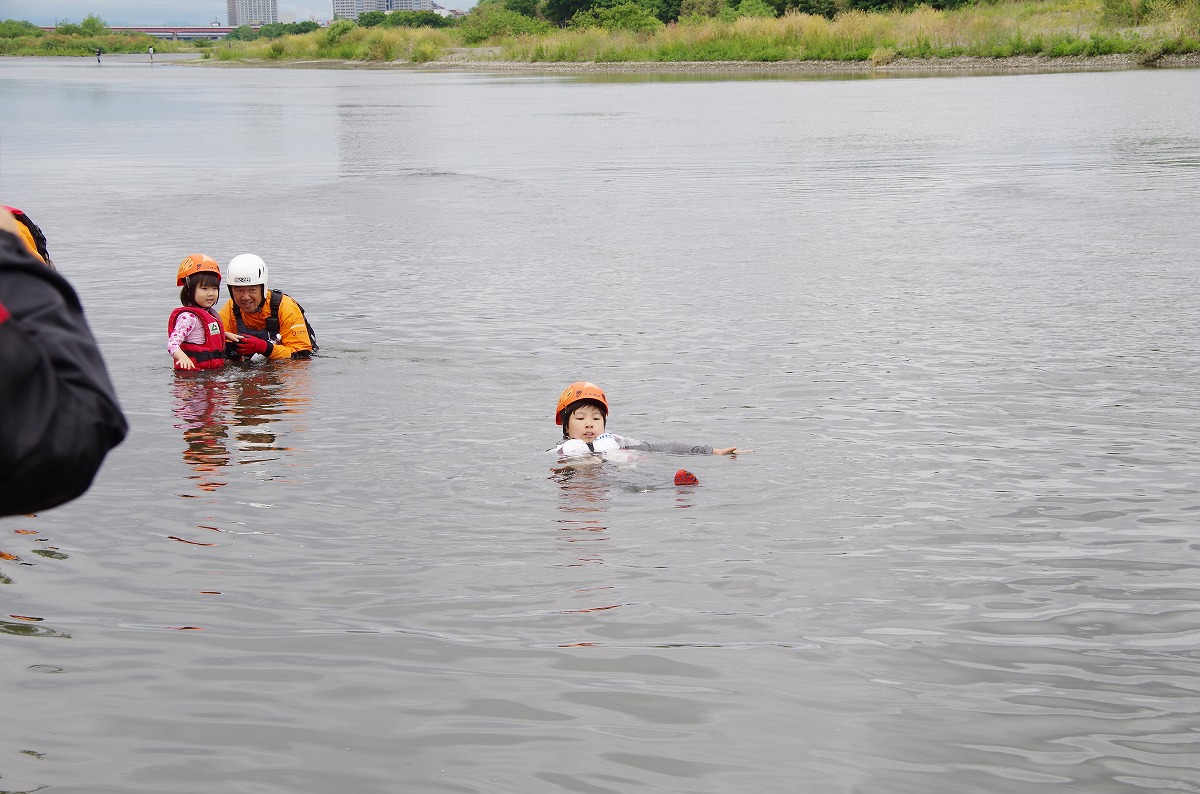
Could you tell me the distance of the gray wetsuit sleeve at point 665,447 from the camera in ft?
27.3

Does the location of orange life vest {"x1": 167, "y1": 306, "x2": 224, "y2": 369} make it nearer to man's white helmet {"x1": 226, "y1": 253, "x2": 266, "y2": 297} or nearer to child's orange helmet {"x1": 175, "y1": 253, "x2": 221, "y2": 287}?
child's orange helmet {"x1": 175, "y1": 253, "x2": 221, "y2": 287}

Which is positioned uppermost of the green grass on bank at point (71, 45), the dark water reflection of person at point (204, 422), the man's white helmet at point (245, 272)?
the green grass on bank at point (71, 45)

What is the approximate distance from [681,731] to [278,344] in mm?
8211

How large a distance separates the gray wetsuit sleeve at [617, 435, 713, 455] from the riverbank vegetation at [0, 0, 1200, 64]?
58082 millimetres

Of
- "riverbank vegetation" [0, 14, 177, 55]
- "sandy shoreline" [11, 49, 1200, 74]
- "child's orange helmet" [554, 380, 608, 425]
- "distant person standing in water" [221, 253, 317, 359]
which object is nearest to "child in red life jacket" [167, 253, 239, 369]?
"distant person standing in water" [221, 253, 317, 359]

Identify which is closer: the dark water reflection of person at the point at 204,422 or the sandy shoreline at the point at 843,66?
the dark water reflection of person at the point at 204,422

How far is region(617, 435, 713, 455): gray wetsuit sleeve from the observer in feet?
27.3

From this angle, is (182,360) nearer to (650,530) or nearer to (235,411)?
(235,411)

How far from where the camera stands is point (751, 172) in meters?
27.6

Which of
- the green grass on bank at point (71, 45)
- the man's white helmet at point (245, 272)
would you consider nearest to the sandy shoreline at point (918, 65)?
the man's white helmet at point (245, 272)

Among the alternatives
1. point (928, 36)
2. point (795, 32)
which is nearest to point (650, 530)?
point (928, 36)

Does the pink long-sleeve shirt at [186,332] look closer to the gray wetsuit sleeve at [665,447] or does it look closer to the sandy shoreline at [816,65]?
the gray wetsuit sleeve at [665,447]

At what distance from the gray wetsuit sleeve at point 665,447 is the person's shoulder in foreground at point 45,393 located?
21.5 feet

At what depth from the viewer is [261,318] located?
12.1 m
